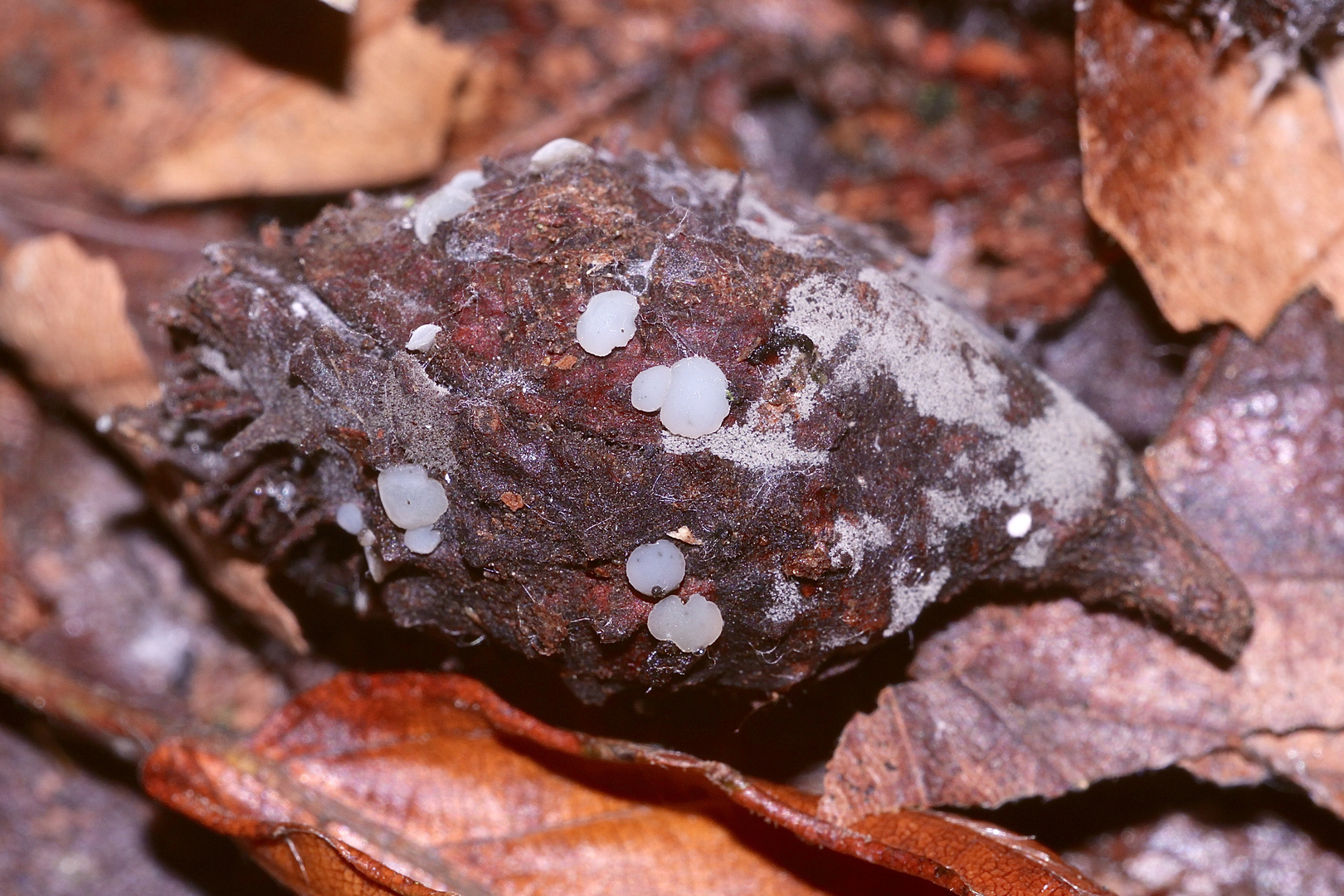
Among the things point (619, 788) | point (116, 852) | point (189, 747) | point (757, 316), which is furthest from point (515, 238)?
point (116, 852)

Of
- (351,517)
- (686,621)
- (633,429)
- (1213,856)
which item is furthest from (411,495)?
(1213,856)

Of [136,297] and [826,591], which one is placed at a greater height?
[826,591]

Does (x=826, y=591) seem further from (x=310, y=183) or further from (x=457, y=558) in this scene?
(x=310, y=183)

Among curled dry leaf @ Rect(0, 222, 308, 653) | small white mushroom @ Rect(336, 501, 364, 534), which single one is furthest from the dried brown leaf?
curled dry leaf @ Rect(0, 222, 308, 653)

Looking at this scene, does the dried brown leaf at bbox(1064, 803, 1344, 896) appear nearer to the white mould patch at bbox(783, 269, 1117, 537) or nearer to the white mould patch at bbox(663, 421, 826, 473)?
the white mould patch at bbox(783, 269, 1117, 537)

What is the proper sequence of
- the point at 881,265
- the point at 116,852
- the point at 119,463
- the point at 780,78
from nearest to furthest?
the point at 881,265 → the point at 116,852 → the point at 119,463 → the point at 780,78

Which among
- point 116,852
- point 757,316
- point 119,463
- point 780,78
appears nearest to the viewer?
point 757,316

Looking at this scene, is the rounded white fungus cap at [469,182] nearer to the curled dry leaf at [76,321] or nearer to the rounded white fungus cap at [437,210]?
the rounded white fungus cap at [437,210]
